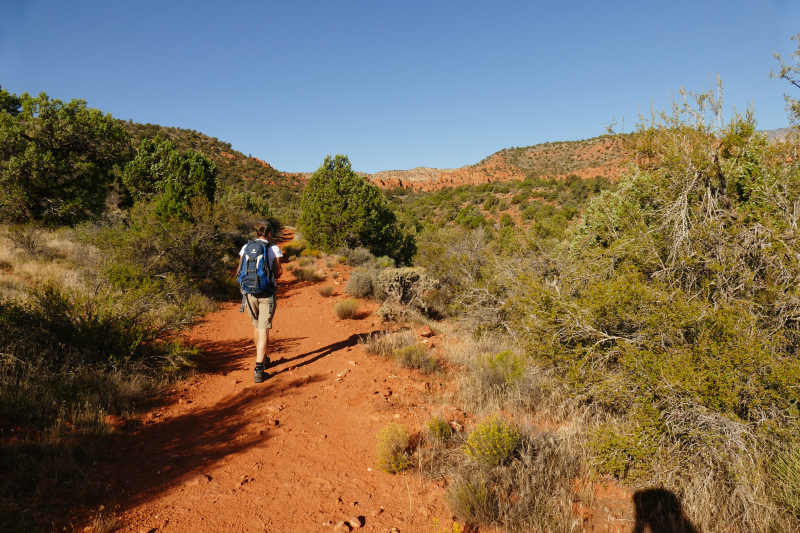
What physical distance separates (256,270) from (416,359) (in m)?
2.57

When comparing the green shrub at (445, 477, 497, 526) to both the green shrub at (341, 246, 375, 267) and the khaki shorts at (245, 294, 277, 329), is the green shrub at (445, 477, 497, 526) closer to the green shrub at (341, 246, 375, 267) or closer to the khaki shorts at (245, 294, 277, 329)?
the khaki shorts at (245, 294, 277, 329)

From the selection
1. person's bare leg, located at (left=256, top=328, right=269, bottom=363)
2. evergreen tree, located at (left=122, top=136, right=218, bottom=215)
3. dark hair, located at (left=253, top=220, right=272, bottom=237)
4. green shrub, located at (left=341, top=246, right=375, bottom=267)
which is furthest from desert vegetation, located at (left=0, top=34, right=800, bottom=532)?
evergreen tree, located at (left=122, top=136, right=218, bottom=215)

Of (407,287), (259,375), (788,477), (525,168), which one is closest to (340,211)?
(407,287)

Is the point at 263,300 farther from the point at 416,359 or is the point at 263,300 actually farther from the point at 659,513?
the point at 659,513

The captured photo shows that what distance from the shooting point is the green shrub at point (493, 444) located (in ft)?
9.77

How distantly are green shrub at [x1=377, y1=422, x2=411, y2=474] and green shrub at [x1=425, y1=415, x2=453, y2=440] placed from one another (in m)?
0.26

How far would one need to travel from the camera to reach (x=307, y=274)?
45.4ft

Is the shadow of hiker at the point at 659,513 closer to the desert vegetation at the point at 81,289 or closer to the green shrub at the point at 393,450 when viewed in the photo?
the green shrub at the point at 393,450

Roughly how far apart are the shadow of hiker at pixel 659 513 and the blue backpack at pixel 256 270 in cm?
446

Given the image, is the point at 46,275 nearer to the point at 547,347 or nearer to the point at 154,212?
the point at 154,212

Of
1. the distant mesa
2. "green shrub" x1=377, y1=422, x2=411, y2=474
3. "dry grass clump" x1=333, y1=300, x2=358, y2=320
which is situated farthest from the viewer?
the distant mesa

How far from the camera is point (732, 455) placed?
2.70 metres

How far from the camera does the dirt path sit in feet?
8.40

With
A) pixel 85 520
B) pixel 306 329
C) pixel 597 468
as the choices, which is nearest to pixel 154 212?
pixel 306 329
